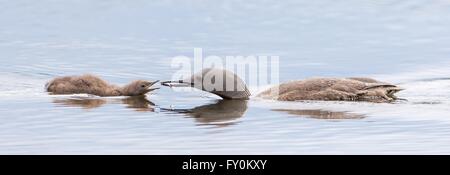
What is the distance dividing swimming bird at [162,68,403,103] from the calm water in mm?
228

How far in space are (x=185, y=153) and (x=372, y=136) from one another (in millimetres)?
1948

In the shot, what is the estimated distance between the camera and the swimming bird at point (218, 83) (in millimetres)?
14930

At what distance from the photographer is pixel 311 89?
1477 cm

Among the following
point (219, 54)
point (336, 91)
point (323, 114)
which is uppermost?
point (219, 54)

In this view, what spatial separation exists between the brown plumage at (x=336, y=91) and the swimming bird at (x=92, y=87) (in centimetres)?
192

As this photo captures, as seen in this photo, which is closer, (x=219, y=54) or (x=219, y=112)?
(x=219, y=112)

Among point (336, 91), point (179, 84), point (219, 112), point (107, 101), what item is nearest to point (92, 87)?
point (107, 101)

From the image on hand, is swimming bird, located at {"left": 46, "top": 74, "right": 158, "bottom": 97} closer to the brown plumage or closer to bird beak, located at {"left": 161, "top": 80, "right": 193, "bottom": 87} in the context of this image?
bird beak, located at {"left": 161, "top": 80, "right": 193, "bottom": 87}

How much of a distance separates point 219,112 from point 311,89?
1.47 m

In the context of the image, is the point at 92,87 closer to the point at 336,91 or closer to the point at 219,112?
the point at 219,112

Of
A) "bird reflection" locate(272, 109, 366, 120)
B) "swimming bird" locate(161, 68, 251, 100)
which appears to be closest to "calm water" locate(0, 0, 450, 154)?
"bird reflection" locate(272, 109, 366, 120)

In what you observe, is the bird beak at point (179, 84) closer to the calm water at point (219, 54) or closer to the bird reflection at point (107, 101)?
the calm water at point (219, 54)

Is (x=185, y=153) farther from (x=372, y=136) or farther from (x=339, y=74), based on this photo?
(x=339, y=74)
